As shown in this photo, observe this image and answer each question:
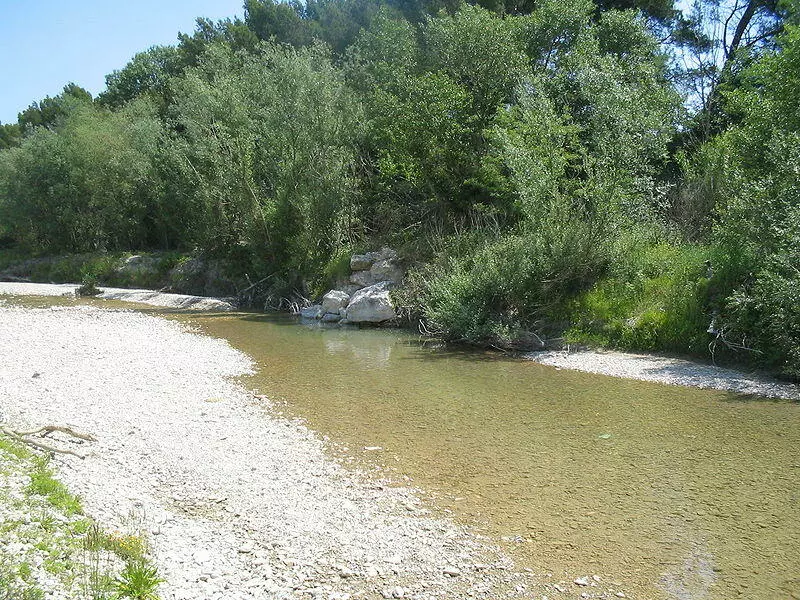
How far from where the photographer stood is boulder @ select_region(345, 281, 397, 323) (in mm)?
24422

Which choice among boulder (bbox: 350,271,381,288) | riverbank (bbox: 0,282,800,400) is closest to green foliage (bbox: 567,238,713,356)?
riverbank (bbox: 0,282,800,400)

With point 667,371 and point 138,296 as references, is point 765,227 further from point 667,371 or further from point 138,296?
point 138,296

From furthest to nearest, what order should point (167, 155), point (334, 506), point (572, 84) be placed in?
point (167, 155) < point (572, 84) < point (334, 506)

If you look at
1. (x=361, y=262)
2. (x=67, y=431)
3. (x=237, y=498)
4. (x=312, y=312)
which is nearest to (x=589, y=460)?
(x=237, y=498)

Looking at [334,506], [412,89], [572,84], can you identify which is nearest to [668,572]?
[334,506]

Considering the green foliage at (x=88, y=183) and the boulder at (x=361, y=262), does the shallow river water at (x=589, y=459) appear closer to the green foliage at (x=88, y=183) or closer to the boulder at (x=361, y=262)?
the boulder at (x=361, y=262)

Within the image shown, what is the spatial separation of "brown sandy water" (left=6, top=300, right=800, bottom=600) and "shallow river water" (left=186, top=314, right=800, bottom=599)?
3cm

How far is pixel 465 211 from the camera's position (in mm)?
27031

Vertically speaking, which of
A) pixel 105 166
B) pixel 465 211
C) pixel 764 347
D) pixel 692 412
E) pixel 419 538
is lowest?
pixel 419 538

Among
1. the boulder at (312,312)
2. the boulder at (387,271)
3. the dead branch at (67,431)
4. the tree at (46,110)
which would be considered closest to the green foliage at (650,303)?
the boulder at (387,271)

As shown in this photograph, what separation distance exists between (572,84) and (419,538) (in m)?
22.5

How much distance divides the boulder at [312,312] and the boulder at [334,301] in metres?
0.37

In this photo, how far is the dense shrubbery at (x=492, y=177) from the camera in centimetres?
1770

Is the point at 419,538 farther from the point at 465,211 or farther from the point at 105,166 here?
the point at 105,166
